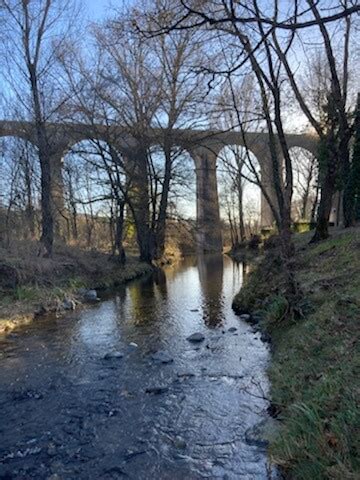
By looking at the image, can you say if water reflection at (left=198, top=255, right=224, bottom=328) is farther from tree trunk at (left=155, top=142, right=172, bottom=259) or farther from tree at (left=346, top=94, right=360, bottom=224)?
tree trunk at (left=155, top=142, right=172, bottom=259)

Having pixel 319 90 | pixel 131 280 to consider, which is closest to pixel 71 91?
pixel 131 280

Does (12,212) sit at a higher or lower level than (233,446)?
higher

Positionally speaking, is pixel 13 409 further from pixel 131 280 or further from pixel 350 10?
pixel 131 280

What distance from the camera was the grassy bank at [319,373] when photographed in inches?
99.0

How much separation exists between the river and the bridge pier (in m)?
14.1

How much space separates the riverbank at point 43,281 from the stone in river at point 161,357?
3538mm

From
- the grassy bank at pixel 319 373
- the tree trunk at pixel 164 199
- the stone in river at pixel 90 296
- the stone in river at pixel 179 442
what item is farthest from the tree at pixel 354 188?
the stone in river at pixel 179 442

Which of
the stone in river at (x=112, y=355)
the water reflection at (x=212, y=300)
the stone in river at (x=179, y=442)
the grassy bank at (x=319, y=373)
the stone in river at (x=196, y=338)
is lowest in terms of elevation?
the stone in river at (x=179, y=442)

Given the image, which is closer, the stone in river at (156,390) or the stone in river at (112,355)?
the stone in river at (156,390)

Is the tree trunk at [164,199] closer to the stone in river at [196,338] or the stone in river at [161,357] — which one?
the stone in river at [196,338]

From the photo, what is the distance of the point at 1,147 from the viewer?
18719 millimetres

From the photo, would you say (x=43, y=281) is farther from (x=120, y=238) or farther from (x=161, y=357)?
(x=120, y=238)

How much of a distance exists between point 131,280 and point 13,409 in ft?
38.7

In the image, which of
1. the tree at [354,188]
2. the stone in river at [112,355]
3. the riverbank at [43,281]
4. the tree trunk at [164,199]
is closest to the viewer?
the stone in river at [112,355]
